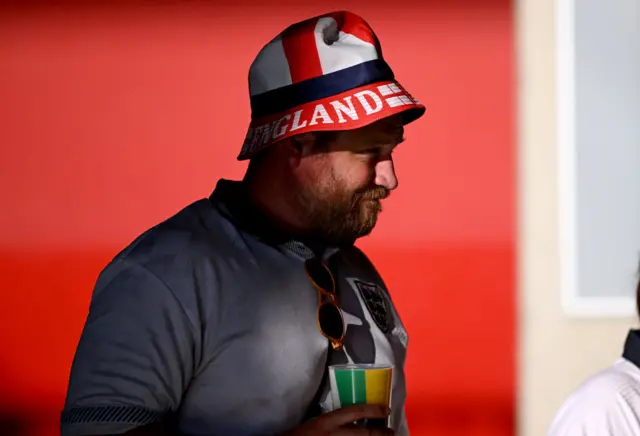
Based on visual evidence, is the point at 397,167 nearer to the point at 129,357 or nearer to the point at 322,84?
the point at 322,84

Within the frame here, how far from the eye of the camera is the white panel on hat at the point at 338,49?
1542 mm

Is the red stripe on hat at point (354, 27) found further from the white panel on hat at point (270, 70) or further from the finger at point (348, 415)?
the finger at point (348, 415)

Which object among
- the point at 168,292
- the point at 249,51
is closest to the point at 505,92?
the point at 249,51

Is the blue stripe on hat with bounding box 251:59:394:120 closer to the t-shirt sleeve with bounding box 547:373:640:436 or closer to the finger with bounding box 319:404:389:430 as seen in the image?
the finger with bounding box 319:404:389:430

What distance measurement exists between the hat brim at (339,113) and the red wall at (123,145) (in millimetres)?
1310

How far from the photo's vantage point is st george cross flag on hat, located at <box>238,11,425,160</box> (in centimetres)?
150

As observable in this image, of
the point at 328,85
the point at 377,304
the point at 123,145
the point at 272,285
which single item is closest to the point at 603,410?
the point at 377,304

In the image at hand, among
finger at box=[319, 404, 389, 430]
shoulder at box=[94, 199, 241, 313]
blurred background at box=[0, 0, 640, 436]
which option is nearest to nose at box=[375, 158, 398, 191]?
shoulder at box=[94, 199, 241, 313]

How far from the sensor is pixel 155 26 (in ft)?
9.65

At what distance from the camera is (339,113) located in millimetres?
1499

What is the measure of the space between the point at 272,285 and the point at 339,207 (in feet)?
0.57

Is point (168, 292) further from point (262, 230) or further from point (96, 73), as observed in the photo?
point (96, 73)

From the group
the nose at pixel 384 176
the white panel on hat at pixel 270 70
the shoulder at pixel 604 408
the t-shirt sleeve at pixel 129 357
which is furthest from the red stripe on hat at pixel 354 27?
the shoulder at pixel 604 408

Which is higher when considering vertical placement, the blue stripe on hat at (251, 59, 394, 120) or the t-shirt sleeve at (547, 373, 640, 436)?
the blue stripe on hat at (251, 59, 394, 120)
